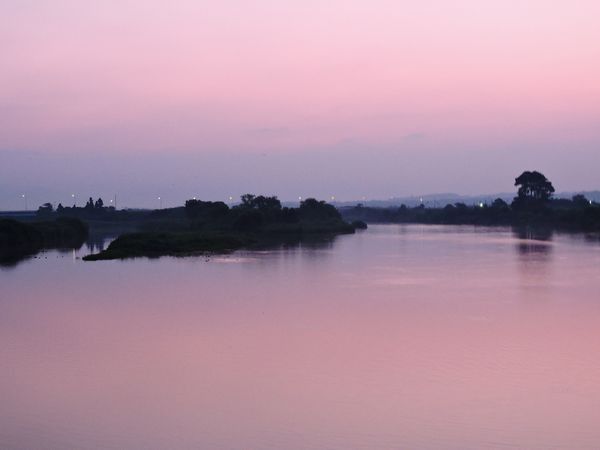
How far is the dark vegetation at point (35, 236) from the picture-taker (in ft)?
108

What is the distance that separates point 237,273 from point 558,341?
39.5ft

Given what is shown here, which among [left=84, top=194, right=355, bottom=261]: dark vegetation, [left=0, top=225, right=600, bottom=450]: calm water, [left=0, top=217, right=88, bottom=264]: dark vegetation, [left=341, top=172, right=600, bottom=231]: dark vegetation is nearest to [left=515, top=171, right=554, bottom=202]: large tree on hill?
[left=341, top=172, right=600, bottom=231]: dark vegetation

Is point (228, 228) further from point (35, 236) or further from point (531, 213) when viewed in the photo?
point (531, 213)

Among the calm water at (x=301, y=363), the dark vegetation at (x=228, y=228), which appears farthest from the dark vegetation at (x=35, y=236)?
the calm water at (x=301, y=363)

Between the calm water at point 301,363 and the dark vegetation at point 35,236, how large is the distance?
41.6ft

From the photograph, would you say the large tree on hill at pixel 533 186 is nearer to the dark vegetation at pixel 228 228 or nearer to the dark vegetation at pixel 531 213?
the dark vegetation at pixel 531 213

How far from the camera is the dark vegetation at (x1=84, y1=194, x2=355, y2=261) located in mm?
30797

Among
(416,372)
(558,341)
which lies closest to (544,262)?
(558,341)

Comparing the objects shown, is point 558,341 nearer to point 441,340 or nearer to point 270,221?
point 441,340

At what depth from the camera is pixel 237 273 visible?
22484mm

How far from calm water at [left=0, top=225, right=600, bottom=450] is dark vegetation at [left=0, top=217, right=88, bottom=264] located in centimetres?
1269

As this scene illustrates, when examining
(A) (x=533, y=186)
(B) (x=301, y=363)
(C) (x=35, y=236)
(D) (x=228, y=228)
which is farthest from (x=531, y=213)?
(B) (x=301, y=363)

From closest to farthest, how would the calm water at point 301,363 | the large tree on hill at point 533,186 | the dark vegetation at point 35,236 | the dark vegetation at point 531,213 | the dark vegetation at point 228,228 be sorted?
the calm water at point 301,363, the dark vegetation at point 228,228, the dark vegetation at point 35,236, the dark vegetation at point 531,213, the large tree on hill at point 533,186

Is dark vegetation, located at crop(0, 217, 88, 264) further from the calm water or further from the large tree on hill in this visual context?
the large tree on hill
